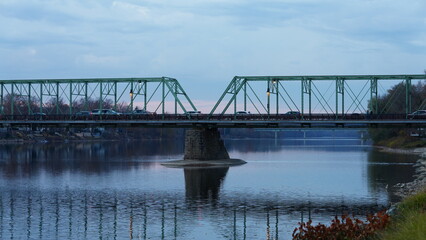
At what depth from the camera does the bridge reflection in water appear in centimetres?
3816

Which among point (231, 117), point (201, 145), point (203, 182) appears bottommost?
point (203, 182)

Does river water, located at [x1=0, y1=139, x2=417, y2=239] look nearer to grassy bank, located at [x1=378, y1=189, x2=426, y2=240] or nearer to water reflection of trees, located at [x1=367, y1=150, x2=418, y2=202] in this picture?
water reflection of trees, located at [x1=367, y1=150, x2=418, y2=202]

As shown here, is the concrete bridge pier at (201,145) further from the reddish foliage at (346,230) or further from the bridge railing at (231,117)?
the reddish foliage at (346,230)

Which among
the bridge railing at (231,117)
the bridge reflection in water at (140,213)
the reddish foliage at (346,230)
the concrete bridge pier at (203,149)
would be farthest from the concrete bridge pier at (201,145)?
the reddish foliage at (346,230)

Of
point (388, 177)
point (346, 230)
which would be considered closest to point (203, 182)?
point (388, 177)

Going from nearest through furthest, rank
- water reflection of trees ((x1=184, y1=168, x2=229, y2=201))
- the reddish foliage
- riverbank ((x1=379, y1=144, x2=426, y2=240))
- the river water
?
riverbank ((x1=379, y1=144, x2=426, y2=240)) < the reddish foliage < the river water < water reflection of trees ((x1=184, y1=168, x2=229, y2=201))

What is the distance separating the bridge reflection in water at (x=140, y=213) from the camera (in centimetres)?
3816

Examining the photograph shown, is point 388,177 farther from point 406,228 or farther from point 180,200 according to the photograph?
point 406,228

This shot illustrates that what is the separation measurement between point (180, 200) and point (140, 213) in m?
8.42

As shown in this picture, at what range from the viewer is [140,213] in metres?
46.3

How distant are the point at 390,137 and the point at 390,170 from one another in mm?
102780

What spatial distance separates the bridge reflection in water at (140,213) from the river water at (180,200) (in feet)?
0.21

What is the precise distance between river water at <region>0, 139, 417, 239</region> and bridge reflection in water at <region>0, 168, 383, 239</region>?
0.21ft

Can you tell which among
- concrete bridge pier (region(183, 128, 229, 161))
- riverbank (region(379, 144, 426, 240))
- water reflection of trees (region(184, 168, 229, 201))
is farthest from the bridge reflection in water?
concrete bridge pier (region(183, 128, 229, 161))
